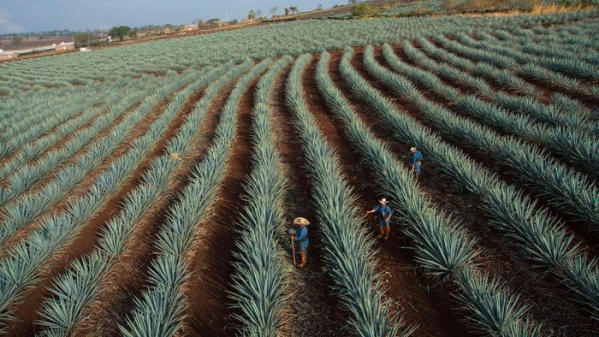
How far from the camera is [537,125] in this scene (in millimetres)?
7715

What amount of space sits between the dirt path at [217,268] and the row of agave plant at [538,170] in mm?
4858

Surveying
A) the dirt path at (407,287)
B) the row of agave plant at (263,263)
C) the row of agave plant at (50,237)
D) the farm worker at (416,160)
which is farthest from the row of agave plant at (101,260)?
the farm worker at (416,160)

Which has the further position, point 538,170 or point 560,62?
point 560,62

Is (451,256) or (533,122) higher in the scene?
(451,256)

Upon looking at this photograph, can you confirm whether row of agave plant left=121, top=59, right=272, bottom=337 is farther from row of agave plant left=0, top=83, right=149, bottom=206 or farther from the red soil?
row of agave plant left=0, top=83, right=149, bottom=206

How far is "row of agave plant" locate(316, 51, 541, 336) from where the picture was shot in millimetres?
3189

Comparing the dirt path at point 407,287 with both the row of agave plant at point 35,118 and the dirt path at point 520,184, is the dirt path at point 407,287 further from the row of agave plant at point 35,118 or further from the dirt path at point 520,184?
the row of agave plant at point 35,118

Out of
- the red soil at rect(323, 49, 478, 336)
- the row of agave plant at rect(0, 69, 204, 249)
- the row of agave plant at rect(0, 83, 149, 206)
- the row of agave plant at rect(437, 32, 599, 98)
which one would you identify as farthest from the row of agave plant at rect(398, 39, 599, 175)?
the row of agave plant at rect(0, 83, 149, 206)

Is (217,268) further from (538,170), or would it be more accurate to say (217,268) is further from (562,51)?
(562,51)

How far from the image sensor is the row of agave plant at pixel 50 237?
13.7 feet

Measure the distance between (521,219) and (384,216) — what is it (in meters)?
1.79

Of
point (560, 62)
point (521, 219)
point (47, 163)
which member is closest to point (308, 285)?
point (521, 219)

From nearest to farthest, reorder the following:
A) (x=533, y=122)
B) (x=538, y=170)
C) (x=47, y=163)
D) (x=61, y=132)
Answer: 1. (x=538, y=170)
2. (x=47, y=163)
3. (x=533, y=122)
4. (x=61, y=132)

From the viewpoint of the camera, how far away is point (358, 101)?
11602 mm
